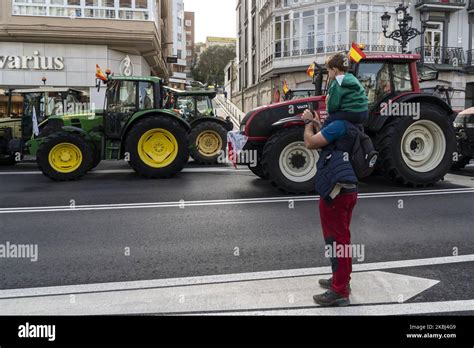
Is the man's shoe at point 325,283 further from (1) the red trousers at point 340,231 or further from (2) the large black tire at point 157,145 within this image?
(2) the large black tire at point 157,145

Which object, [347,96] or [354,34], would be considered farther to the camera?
[354,34]

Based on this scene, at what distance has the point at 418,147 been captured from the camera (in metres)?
9.12

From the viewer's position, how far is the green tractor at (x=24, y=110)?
12789mm

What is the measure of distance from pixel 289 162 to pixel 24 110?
29.1 ft

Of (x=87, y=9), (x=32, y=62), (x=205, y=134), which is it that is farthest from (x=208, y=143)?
(x=32, y=62)

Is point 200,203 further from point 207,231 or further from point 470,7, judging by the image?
point 470,7

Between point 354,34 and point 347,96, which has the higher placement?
point 354,34

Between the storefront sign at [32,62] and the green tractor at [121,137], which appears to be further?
the storefront sign at [32,62]

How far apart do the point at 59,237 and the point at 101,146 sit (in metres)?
5.53

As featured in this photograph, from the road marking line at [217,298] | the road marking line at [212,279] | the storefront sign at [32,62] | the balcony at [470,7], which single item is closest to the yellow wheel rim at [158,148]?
the road marking line at [212,279]

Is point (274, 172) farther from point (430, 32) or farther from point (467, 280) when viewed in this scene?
point (430, 32)

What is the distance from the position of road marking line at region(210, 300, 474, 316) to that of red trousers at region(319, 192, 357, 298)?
6.6 inches

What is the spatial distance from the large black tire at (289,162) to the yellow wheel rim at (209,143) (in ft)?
18.4

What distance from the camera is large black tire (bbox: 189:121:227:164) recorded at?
13500 millimetres
